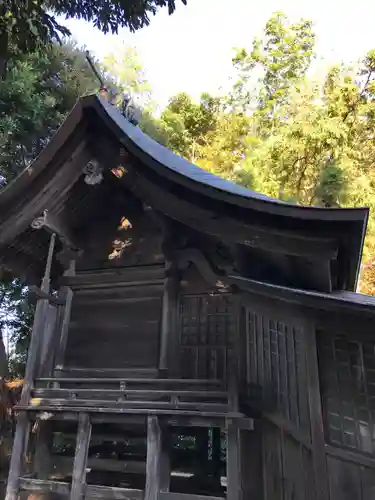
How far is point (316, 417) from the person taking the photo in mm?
3838

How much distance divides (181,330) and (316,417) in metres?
2.74

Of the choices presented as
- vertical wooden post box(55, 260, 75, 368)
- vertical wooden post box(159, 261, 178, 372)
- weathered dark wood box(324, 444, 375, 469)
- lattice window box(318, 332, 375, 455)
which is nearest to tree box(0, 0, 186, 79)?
vertical wooden post box(55, 260, 75, 368)

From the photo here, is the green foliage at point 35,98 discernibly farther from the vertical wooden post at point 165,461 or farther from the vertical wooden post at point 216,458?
the vertical wooden post at point 165,461

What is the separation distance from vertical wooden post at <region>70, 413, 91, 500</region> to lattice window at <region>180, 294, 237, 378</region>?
1.49 meters

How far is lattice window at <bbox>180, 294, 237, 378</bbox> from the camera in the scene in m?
5.92

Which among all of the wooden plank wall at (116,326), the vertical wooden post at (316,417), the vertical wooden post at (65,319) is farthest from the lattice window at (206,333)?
the vertical wooden post at (65,319)

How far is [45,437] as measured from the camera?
625 centimetres

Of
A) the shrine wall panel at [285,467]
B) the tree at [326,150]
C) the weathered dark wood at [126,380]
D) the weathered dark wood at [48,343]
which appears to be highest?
the tree at [326,150]

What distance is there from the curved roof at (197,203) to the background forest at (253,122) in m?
2.24

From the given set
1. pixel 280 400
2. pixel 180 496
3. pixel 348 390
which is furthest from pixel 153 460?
pixel 348 390

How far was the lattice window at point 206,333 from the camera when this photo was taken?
5.92 m

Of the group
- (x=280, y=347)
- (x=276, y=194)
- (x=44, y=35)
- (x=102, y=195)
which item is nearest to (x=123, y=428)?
(x=280, y=347)

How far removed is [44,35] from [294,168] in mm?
15971

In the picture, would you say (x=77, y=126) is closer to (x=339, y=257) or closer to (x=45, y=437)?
(x=339, y=257)
